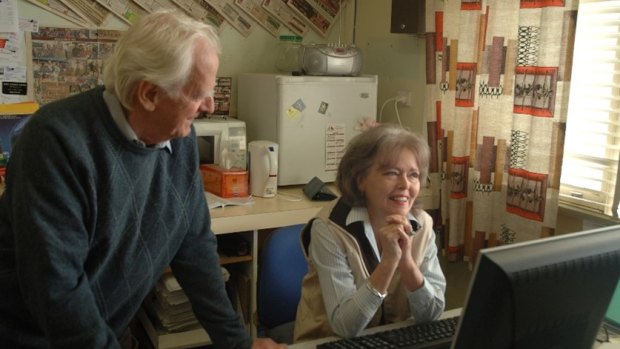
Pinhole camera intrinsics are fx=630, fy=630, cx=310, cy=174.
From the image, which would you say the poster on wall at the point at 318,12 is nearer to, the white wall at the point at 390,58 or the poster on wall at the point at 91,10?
the white wall at the point at 390,58

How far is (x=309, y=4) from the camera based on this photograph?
339cm

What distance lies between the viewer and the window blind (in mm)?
2193

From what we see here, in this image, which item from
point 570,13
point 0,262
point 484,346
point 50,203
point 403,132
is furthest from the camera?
point 570,13

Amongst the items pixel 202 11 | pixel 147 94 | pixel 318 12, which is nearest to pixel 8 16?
pixel 202 11

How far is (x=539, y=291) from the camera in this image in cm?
89

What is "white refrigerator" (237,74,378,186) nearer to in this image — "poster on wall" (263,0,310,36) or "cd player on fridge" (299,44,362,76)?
"cd player on fridge" (299,44,362,76)

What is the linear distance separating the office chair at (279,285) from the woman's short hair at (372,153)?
28cm

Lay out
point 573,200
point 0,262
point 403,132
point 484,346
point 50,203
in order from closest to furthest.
A: point 484,346
point 50,203
point 0,262
point 403,132
point 573,200

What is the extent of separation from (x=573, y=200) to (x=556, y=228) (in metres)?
0.12

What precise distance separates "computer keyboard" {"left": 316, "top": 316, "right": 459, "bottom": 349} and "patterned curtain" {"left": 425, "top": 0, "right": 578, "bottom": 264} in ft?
3.11

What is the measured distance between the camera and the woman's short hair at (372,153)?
5.49 feet

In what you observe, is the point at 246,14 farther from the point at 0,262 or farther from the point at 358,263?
the point at 0,262

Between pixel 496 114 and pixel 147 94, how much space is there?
5.14 feet

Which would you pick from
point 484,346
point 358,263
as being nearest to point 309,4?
point 358,263
